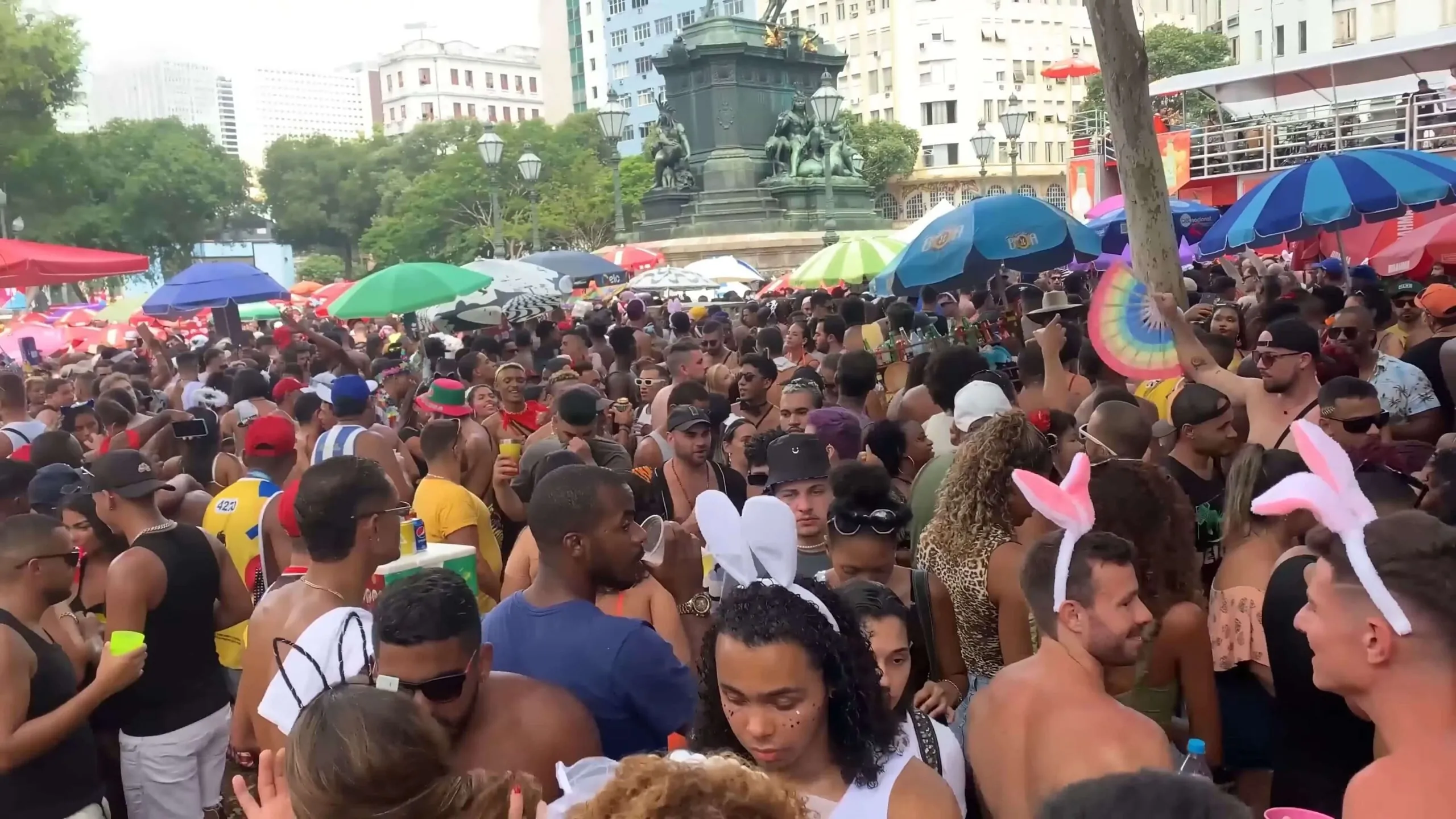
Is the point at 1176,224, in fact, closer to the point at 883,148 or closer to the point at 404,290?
the point at 404,290

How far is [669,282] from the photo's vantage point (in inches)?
708

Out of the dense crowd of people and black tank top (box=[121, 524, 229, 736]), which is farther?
black tank top (box=[121, 524, 229, 736])

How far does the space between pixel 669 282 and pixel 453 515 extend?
43.0 feet

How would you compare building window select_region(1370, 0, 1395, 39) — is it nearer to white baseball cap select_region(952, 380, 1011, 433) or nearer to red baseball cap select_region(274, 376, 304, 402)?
red baseball cap select_region(274, 376, 304, 402)

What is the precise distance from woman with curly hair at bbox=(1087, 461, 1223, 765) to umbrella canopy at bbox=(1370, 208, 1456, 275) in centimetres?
785

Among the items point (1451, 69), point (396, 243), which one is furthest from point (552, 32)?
point (1451, 69)

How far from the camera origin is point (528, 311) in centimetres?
1366

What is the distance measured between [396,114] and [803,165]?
10815 cm

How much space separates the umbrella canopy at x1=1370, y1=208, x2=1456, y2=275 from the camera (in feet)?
31.6

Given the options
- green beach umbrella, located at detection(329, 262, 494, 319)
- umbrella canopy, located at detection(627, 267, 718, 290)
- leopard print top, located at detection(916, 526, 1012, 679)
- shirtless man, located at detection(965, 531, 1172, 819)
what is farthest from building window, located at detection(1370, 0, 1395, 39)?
shirtless man, located at detection(965, 531, 1172, 819)

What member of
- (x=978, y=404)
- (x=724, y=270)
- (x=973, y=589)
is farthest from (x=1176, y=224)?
(x=973, y=589)

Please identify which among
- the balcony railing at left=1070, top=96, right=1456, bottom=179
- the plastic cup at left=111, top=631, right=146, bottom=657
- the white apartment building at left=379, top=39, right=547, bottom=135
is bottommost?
the plastic cup at left=111, top=631, right=146, bottom=657

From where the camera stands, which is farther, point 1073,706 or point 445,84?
point 445,84

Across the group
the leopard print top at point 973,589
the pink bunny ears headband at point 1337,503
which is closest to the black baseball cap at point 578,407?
the leopard print top at point 973,589
